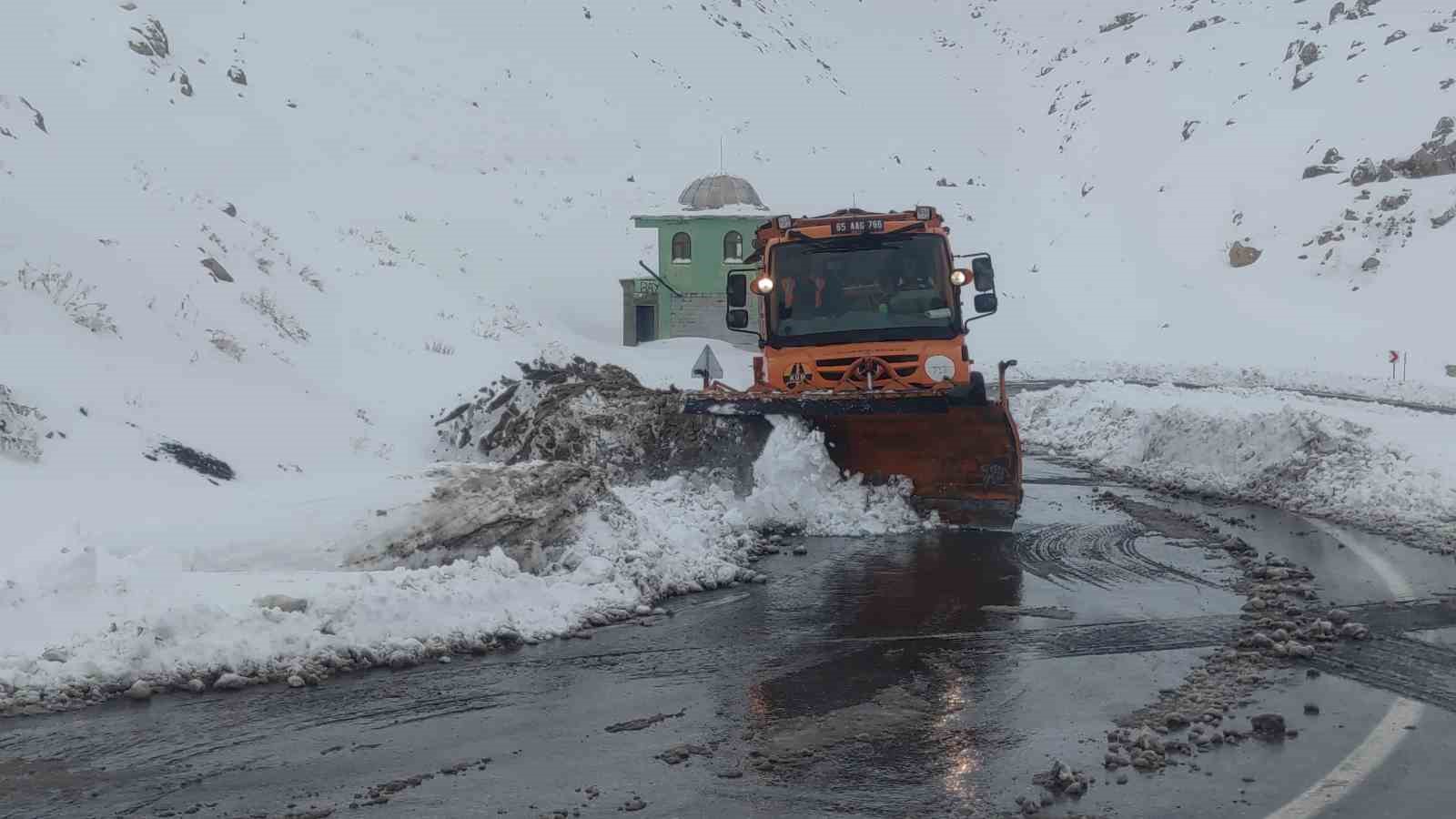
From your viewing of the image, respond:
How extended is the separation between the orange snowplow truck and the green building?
2221 cm

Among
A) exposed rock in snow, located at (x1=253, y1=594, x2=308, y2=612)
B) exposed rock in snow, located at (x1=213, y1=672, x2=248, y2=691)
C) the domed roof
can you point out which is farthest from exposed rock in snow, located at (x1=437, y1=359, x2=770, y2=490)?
the domed roof

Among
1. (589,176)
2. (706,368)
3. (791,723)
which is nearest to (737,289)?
(706,368)

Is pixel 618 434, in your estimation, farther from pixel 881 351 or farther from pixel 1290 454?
pixel 1290 454

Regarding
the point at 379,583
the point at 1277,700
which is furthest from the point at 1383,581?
the point at 379,583

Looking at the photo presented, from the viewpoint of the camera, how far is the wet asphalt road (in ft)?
16.7

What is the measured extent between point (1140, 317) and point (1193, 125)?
1921cm

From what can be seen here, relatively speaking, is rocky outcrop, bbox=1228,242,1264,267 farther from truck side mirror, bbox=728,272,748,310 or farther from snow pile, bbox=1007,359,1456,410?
truck side mirror, bbox=728,272,748,310

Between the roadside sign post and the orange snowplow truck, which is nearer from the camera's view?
the orange snowplow truck

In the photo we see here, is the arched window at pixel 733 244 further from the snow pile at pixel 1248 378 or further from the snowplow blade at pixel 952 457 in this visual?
the snowplow blade at pixel 952 457

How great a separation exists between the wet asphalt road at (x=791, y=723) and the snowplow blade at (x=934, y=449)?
2576mm

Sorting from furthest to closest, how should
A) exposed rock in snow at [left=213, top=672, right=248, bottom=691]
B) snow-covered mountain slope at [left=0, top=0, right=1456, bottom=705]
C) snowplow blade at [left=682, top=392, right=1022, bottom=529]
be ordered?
snow-covered mountain slope at [left=0, top=0, right=1456, bottom=705]
snowplow blade at [left=682, top=392, right=1022, bottom=529]
exposed rock in snow at [left=213, top=672, right=248, bottom=691]

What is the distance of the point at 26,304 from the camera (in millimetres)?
12961

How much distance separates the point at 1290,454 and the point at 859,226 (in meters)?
5.38

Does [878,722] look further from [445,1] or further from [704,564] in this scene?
[445,1]
